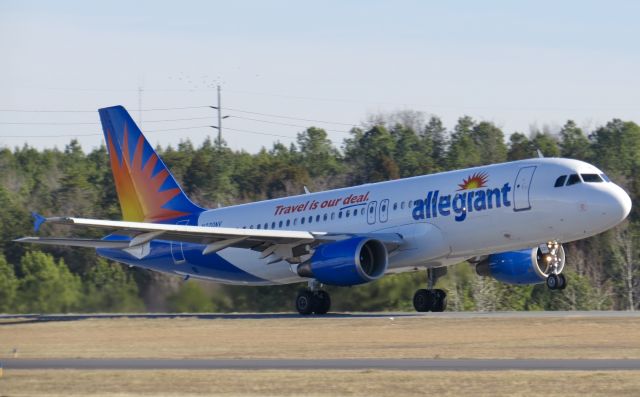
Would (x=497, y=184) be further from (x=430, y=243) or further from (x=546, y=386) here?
(x=546, y=386)

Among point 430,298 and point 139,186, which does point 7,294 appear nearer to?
point 139,186

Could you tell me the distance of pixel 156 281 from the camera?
45688 mm

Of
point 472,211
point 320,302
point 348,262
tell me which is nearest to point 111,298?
point 320,302

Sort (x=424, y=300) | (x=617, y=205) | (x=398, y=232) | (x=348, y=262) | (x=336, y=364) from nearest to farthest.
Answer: (x=336, y=364) < (x=617, y=205) < (x=348, y=262) < (x=398, y=232) < (x=424, y=300)

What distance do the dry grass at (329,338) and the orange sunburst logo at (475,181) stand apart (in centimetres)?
408

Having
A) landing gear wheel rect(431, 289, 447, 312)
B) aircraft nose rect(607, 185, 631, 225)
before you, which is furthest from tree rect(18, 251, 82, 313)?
aircraft nose rect(607, 185, 631, 225)

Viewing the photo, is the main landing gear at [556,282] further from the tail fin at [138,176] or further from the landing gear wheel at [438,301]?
the tail fin at [138,176]

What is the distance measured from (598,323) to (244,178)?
59243mm

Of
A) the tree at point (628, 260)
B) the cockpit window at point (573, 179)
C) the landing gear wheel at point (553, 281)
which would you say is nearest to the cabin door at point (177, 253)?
the landing gear wheel at point (553, 281)

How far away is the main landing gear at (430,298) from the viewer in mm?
37812

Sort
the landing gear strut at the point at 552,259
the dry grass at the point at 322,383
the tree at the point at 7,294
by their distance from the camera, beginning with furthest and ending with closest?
the tree at the point at 7,294 < the landing gear strut at the point at 552,259 < the dry grass at the point at 322,383

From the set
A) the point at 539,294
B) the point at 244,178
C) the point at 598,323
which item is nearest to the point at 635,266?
the point at 539,294

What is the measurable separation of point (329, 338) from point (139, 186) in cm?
1658

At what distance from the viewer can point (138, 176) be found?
4266cm
